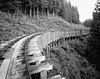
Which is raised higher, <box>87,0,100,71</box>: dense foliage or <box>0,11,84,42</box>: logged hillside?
<box>0,11,84,42</box>: logged hillside

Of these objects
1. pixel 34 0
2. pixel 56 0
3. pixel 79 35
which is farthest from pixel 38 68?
pixel 56 0

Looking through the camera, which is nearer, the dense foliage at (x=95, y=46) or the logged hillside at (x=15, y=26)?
the logged hillside at (x=15, y=26)

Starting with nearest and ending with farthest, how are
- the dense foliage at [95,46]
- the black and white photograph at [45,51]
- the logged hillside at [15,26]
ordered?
the black and white photograph at [45,51]
the logged hillside at [15,26]
the dense foliage at [95,46]

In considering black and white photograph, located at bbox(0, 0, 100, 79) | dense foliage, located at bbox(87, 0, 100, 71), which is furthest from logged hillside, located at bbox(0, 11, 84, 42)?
dense foliage, located at bbox(87, 0, 100, 71)

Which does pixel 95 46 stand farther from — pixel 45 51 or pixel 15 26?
pixel 15 26

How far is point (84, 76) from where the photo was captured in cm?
1123

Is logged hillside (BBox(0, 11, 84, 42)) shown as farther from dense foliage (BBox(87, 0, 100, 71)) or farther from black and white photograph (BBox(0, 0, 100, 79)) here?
dense foliage (BBox(87, 0, 100, 71))

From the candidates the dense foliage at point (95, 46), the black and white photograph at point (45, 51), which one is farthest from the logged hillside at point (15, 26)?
the dense foliage at point (95, 46)

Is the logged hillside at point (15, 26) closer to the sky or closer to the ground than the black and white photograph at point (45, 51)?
closer to the sky

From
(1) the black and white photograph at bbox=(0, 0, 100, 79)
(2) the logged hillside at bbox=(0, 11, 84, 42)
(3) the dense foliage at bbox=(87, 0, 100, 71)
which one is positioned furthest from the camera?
(3) the dense foliage at bbox=(87, 0, 100, 71)

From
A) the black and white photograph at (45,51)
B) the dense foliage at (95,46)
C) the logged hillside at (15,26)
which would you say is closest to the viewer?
the black and white photograph at (45,51)

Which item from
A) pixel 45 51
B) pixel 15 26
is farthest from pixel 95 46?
pixel 15 26

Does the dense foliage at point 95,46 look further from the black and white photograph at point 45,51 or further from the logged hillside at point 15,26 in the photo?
the logged hillside at point 15,26

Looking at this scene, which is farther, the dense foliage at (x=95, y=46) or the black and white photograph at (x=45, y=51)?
the dense foliage at (x=95, y=46)
